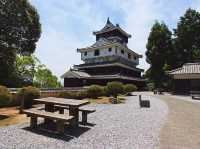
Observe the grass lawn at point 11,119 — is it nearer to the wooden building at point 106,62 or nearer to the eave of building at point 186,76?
the eave of building at point 186,76

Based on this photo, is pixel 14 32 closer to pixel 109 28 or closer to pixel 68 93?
pixel 68 93

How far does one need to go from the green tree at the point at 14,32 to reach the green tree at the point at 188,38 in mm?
30422

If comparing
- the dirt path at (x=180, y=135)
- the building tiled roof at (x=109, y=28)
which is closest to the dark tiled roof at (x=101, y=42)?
the building tiled roof at (x=109, y=28)

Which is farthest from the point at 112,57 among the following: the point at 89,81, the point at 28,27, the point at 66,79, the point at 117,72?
the point at 28,27

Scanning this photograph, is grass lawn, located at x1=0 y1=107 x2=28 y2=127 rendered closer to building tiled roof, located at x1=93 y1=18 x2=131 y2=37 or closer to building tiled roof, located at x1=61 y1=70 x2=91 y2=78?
building tiled roof, located at x1=61 y1=70 x2=91 y2=78

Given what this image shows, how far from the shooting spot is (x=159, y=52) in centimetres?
4572

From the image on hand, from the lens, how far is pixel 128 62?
152ft

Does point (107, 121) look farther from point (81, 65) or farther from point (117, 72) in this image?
point (81, 65)

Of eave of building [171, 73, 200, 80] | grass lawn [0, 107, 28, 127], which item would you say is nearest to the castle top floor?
eave of building [171, 73, 200, 80]

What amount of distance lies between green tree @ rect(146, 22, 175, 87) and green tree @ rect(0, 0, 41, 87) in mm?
26003

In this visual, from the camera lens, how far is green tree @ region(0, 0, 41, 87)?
26719 mm

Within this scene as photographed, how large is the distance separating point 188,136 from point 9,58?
2535 centimetres

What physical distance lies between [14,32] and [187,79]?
26006 mm

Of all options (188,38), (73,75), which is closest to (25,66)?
(73,75)
